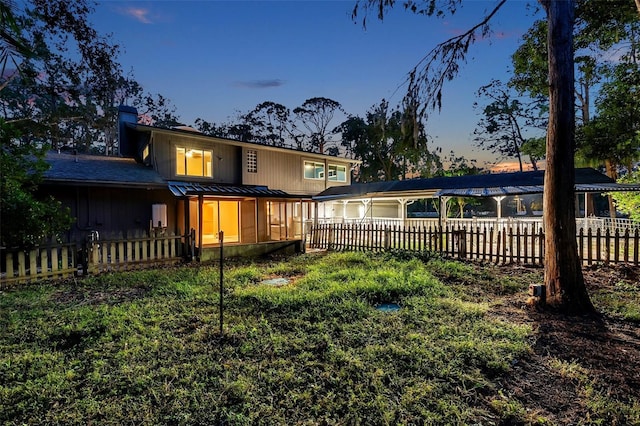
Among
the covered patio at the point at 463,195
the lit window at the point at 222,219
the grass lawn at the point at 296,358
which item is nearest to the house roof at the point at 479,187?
the covered patio at the point at 463,195

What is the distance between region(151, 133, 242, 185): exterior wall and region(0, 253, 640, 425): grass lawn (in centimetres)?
939

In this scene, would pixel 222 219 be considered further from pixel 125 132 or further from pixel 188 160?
pixel 125 132

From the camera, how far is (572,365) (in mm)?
3348

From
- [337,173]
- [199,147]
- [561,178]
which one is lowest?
[561,178]

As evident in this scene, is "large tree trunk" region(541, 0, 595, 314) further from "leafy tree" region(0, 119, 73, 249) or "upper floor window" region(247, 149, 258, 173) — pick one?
"upper floor window" region(247, 149, 258, 173)

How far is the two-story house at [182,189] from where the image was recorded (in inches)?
476

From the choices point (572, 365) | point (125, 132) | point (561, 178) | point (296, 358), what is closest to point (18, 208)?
point (296, 358)

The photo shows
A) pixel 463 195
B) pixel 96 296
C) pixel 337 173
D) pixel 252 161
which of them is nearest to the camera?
pixel 96 296

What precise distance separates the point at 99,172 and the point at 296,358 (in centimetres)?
1316

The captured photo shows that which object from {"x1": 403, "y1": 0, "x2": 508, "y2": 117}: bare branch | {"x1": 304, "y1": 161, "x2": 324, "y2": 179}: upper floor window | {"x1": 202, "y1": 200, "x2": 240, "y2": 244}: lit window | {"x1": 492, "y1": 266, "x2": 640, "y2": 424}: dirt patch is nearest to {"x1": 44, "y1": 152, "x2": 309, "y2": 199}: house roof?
{"x1": 202, "y1": 200, "x2": 240, "y2": 244}: lit window

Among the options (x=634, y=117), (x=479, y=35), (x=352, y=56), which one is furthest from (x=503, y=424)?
(x=634, y=117)

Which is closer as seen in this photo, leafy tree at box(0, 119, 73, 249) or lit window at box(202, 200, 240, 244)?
leafy tree at box(0, 119, 73, 249)

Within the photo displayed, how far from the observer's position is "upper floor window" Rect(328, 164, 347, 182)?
23188 millimetres

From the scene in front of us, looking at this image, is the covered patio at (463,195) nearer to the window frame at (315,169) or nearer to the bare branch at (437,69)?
the window frame at (315,169)
